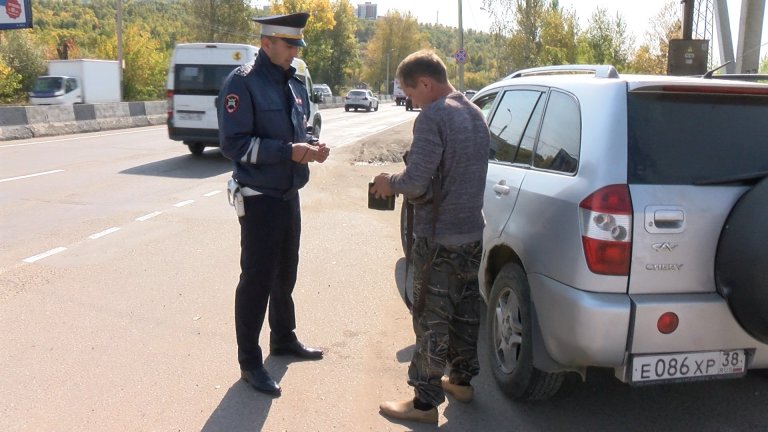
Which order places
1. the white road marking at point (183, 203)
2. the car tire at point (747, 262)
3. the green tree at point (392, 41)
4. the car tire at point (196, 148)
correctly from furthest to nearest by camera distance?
1. the green tree at point (392, 41)
2. the car tire at point (196, 148)
3. the white road marking at point (183, 203)
4. the car tire at point (747, 262)

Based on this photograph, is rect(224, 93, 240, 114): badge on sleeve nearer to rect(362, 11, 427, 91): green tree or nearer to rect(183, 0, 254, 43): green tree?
rect(183, 0, 254, 43): green tree

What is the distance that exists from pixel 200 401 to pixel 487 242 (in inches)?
76.4

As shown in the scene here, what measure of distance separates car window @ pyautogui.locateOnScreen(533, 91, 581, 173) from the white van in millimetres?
11948

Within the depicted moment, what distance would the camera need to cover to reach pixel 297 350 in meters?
4.55

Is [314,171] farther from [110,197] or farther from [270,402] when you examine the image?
[270,402]

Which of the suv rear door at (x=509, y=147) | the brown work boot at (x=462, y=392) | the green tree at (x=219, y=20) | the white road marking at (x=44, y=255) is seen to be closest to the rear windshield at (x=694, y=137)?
the suv rear door at (x=509, y=147)

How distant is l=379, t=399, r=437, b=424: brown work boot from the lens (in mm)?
3695

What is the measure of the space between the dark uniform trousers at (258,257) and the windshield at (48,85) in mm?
32292

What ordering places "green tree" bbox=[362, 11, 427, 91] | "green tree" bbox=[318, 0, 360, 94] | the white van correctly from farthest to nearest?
"green tree" bbox=[362, 11, 427, 91], "green tree" bbox=[318, 0, 360, 94], the white van

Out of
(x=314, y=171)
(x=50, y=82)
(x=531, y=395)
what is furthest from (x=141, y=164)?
(x=50, y=82)

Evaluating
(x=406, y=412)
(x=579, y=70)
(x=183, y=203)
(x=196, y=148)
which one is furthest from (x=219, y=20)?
(x=406, y=412)

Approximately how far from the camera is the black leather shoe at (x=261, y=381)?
3986 mm

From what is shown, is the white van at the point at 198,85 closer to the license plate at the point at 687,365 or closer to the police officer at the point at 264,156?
the police officer at the point at 264,156

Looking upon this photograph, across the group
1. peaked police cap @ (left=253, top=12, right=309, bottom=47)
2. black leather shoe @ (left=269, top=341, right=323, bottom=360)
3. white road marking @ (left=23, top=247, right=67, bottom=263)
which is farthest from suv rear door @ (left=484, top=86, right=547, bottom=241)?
white road marking @ (left=23, top=247, right=67, bottom=263)
